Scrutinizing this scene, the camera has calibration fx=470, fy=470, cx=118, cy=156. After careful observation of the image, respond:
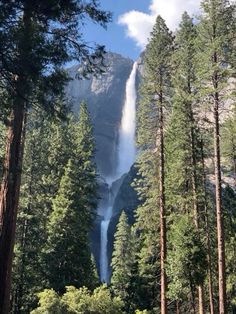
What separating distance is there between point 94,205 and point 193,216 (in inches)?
513

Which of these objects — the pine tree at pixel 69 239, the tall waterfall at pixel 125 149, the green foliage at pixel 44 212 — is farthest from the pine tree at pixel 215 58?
the tall waterfall at pixel 125 149

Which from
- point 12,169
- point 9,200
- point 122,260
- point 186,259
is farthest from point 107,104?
point 9,200

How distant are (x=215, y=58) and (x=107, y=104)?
124105 millimetres

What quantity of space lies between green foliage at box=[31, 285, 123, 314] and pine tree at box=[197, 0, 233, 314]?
6.83 m

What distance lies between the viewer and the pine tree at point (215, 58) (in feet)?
60.1

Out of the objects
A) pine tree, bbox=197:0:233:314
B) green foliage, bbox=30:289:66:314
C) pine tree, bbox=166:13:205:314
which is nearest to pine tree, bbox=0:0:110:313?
pine tree, bbox=197:0:233:314

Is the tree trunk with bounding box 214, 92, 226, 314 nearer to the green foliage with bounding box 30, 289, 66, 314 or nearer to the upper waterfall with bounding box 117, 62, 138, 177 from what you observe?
the green foliage with bounding box 30, 289, 66, 314

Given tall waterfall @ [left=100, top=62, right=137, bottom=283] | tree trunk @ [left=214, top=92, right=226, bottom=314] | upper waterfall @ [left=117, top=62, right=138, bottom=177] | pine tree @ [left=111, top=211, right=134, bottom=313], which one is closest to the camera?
tree trunk @ [left=214, top=92, right=226, bottom=314]

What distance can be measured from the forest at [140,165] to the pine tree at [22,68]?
0.02m

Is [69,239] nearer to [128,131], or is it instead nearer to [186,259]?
[186,259]

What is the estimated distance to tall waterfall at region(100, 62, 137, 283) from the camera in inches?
2965

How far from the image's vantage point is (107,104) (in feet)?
466

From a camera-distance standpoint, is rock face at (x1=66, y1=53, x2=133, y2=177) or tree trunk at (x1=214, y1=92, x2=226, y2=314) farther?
rock face at (x1=66, y1=53, x2=133, y2=177)

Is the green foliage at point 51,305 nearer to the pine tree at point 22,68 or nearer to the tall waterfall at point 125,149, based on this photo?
the pine tree at point 22,68
